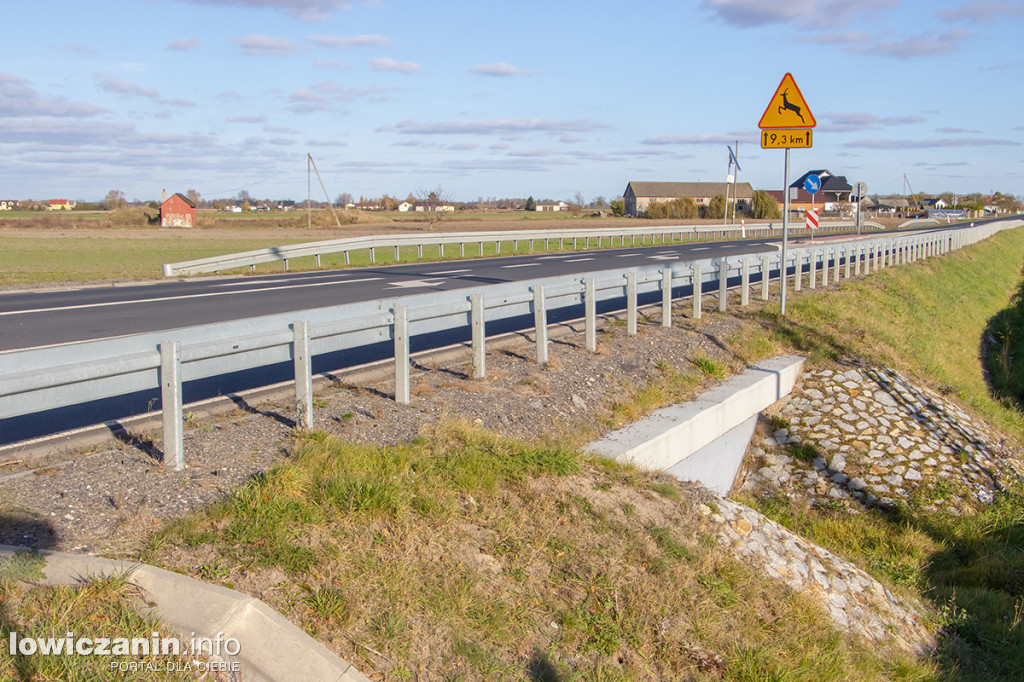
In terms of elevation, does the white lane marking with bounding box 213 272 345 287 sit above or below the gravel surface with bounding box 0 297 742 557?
above

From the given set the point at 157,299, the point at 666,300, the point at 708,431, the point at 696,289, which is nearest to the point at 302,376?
the point at 708,431

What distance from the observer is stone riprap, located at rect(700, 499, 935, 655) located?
5.73 metres

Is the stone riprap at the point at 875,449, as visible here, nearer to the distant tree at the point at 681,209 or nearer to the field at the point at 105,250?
the field at the point at 105,250

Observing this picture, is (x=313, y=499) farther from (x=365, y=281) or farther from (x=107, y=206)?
(x=107, y=206)

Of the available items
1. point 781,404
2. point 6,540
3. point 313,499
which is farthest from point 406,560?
point 781,404

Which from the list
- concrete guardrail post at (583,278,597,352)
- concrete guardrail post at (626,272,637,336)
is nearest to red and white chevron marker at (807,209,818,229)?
concrete guardrail post at (626,272,637,336)

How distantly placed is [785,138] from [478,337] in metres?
6.65

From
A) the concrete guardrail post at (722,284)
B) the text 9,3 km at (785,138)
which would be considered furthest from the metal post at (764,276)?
the text 9,3 km at (785,138)

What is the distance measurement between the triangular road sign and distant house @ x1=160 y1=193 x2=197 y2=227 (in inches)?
2972

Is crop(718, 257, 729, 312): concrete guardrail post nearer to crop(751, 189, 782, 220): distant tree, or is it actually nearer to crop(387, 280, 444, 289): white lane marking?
crop(387, 280, 444, 289): white lane marking

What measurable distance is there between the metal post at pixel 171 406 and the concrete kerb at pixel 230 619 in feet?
5.05

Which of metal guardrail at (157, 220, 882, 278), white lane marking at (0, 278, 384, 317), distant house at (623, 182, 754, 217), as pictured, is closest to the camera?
white lane marking at (0, 278, 384, 317)

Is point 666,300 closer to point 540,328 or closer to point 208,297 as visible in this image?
point 540,328

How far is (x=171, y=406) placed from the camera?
5.31 meters
